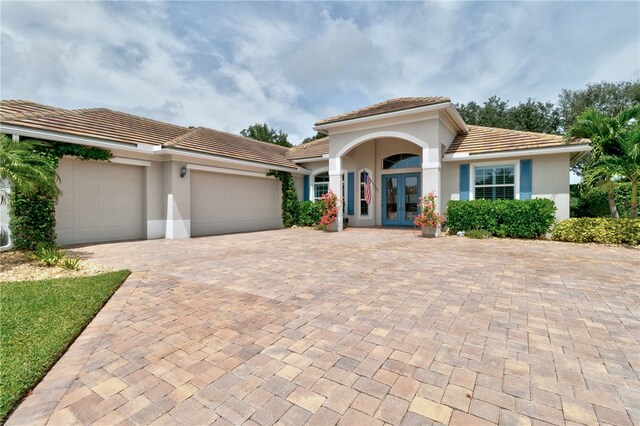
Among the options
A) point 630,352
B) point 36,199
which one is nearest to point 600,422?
point 630,352

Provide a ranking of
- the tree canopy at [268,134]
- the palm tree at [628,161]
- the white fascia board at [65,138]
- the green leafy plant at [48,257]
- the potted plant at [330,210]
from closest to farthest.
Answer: the green leafy plant at [48,257] → the white fascia board at [65,138] → the palm tree at [628,161] → the potted plant at [330,210] → the tree canopy at [268,134]

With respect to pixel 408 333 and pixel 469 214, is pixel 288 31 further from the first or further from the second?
pixel 408 333

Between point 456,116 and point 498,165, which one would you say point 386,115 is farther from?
point 498,165

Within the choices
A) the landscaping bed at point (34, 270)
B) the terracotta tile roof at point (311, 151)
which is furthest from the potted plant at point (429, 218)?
the landscaping bed at point (34, 270)

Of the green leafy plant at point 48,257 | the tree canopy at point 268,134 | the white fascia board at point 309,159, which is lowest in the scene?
the green leafy plant at point 48,257

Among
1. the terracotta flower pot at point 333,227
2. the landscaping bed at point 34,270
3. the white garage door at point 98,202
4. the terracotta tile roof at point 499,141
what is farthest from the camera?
the terracotta flower pot at point 333,227

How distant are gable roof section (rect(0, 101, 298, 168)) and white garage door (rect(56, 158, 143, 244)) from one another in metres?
1.07

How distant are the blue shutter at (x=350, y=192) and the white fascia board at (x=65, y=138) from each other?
32.1ft

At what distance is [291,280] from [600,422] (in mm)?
4192

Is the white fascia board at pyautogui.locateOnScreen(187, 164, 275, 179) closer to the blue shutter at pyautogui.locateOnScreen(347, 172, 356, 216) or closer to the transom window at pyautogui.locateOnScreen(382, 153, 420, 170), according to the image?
the blue shutter at pyautogui.locateOnScreen(347, 172, 356, 216)

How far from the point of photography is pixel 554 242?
32.5 ft

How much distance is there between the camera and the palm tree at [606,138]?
9.46 m

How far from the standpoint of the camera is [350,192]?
16156 mm

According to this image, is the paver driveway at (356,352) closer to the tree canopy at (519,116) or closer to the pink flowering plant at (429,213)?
the pink flowering plant at (429,213)
